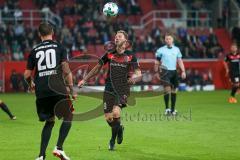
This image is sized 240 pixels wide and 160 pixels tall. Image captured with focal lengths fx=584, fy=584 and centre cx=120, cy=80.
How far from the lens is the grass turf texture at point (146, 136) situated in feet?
35.1

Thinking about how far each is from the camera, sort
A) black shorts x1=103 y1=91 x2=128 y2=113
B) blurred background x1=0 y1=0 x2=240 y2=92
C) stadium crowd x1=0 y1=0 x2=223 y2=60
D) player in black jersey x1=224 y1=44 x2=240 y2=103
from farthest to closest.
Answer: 1. stadium crowd x1=0 y1=0 x2=223 y2=60
2. blurred background x1=0 y1=0 x2=240 y2=92
3. player in black jersey x1=224 y1=44 x2=240 y2=103
4. black shorts x1=103 y1=91 x2=128 y2=113

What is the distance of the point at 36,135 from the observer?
1323 cm

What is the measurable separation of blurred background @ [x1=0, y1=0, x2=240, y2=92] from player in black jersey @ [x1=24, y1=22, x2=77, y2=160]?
16.6m

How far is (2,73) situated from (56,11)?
23.4 ft

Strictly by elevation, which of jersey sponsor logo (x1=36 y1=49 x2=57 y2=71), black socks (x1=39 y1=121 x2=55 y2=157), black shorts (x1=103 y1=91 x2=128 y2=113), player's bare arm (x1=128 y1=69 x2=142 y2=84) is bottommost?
black socks (x1=39 y1=121 x2=55 y2=157)

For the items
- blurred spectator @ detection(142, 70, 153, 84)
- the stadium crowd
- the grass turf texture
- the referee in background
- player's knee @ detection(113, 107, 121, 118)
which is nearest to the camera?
the grass turf texture

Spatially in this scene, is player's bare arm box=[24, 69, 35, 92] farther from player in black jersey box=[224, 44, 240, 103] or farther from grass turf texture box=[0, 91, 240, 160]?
player in black jersey box=[224, 44, 240, 103]

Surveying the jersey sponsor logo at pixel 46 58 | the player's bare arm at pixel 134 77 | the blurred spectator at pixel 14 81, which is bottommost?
the blurred spectator at pixel 14 81

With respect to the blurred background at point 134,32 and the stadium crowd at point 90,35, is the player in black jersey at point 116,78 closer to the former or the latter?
the blurred background at point 134,32

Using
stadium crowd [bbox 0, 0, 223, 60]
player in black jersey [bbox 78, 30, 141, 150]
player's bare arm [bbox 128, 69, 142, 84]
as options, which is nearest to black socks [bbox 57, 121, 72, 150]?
player in black jersey [bbox 78, 30, 141, 150]

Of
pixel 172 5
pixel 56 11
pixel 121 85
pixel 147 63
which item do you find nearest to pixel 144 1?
pixel 172 5

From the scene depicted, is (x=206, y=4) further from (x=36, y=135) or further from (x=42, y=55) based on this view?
(x=42, y=55)

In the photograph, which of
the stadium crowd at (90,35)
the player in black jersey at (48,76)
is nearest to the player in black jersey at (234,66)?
the stadium crowd at (90,35)

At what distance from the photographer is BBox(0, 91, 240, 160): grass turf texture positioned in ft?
35.1
